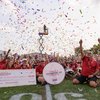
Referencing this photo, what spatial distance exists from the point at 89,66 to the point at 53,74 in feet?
6.52

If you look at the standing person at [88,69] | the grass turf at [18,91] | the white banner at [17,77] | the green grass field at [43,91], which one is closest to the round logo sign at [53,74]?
the green grass field at [43,91]

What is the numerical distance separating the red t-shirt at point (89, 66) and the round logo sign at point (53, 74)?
4.83 feet

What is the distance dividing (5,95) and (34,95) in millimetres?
1115

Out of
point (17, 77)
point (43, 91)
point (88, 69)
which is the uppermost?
point (88, 69)

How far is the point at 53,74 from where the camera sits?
1833 centimetres

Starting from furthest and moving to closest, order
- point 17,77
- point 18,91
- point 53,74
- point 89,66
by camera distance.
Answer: point 89,66
point 17,77
point 53,74
point 18,91

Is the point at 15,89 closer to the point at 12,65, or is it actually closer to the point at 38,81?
the point at 38,81

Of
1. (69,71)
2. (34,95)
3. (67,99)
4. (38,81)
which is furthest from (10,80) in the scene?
(69,71)

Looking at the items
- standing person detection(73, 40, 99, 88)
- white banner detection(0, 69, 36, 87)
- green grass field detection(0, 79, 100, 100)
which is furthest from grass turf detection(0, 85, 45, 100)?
standing person detection(73, 40, 99, 88)

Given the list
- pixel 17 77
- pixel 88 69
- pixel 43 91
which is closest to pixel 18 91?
pixel 43 91

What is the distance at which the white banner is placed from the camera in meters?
18.1

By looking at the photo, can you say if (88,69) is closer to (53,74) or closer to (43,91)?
(53,74)

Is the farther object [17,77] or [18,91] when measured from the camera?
[17,77]

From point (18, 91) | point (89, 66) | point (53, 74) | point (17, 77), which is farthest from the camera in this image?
point (89, 66)
